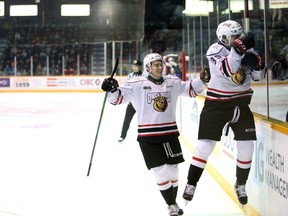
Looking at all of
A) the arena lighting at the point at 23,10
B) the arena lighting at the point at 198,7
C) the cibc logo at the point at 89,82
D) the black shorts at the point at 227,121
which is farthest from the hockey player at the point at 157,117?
the cibc logo at the point at 89,82

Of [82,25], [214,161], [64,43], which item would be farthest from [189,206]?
[64,43]

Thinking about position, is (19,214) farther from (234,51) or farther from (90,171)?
(234,51)

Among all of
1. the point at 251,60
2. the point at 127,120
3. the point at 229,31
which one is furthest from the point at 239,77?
the point at 127,120

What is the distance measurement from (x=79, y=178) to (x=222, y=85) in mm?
1871

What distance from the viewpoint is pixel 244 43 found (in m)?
2.22

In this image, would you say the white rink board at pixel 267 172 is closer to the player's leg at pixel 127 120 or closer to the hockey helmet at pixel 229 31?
the hockey helmet at pixel 229 31

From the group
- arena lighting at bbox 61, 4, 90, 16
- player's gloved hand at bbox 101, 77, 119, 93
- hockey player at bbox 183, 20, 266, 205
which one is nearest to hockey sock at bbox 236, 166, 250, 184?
hockey player at bbox 183, 20, 266, 205

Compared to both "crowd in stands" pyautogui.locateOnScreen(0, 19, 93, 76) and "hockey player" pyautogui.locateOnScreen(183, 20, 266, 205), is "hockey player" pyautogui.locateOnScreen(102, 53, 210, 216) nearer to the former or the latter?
"hockey player" pyautogui.locateOnScreen(183, 20, 266, 205)

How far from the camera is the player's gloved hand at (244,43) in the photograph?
7.29 feet

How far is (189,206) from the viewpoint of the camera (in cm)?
314

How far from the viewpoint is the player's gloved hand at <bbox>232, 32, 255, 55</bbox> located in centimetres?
222

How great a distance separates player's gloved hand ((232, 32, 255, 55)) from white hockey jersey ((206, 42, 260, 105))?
17 centimetres

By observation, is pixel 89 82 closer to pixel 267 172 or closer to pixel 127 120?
pixel 127 120

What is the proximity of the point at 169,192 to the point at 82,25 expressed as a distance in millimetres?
11261
